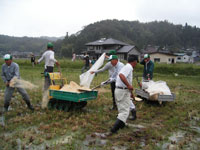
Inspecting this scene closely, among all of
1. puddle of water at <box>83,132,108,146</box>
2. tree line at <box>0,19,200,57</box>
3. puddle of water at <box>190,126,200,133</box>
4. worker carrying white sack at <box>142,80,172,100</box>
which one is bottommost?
puddle of water at <box>190,126,200,133</box>

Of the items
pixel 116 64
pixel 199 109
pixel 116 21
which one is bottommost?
pixel 199 109

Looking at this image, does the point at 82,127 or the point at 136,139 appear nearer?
the point at 136,139

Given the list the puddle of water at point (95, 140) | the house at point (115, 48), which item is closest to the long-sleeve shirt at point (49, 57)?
the puddle of water at point (95, 140)

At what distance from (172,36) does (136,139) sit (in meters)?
80.2

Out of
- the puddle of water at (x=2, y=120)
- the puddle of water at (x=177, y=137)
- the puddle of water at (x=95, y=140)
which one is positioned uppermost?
the puddle of water at (x=2, y=120)

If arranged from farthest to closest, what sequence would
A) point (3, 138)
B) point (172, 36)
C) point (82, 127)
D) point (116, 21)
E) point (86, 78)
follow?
point (116, 21) → point (172, 36) → point (86, 78) → point (82, 127) → point (3, 138)

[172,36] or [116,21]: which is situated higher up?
[116,21]

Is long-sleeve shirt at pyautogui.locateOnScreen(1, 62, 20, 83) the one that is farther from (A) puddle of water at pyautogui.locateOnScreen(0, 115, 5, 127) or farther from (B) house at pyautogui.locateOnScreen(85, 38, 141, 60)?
(B) house at pyautogui.locateOnScreen(85, 38, 141, 60)

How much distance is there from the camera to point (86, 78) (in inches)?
272

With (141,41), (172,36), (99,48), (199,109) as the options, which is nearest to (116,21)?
(141,41)

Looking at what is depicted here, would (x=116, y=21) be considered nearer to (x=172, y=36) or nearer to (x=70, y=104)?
(x=172, y=36)

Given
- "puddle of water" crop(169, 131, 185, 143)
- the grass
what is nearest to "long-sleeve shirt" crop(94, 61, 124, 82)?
the grass

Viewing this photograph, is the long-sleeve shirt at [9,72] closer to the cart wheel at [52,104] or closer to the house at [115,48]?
the cart wheel at [52,104]

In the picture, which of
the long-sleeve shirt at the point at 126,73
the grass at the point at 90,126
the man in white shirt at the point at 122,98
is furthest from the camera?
the man in white shirt at the point at 122,98
